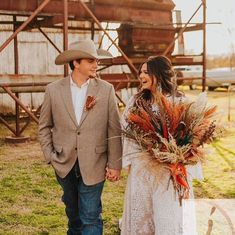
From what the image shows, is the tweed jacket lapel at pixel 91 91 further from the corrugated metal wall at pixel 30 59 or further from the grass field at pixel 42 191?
the corrugated metal wall at pixel 30 59

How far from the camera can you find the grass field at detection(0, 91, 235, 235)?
16.8 feet

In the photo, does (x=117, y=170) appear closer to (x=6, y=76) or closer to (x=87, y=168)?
(x=87, y=168)

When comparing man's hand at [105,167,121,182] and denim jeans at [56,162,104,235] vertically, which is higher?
man's hand at [105,167,121,182]

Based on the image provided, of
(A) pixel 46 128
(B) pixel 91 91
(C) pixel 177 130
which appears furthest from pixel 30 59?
(C) pixel 177 130

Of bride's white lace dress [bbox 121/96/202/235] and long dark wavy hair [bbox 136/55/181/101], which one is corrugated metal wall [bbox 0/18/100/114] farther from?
long dark wavy hair [bbox 136/55/181/101]

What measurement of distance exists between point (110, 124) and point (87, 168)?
0.40 m

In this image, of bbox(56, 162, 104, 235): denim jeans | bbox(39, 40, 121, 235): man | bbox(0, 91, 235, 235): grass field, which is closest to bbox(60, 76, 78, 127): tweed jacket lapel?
bbox(39, 40, 121, 235): man

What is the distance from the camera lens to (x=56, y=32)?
16797mm

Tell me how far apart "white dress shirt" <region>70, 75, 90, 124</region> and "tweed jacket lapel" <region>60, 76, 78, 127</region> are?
4 centimetres

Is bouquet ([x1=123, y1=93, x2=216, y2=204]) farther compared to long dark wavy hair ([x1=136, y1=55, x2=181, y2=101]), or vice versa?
long dark wavy hair ([x1=136, y1=55, x2=181, y2=101])

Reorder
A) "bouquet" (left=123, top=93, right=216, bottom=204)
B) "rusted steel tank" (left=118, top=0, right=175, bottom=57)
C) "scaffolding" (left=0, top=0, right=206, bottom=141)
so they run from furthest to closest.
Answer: "rusted steel tank" (left=118, top=0, right=175, bottom=57) → "scaffolding" (left=0, top=0, right=206, bottom=141) → "bouquet" (left=123, top=93, right=216, bottom=204)

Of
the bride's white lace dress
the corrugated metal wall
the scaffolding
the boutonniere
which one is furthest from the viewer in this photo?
the corrugated metal wall

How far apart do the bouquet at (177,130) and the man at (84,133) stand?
1.74ft

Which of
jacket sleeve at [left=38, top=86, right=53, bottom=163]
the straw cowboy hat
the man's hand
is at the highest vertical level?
the straw cowboy hat
